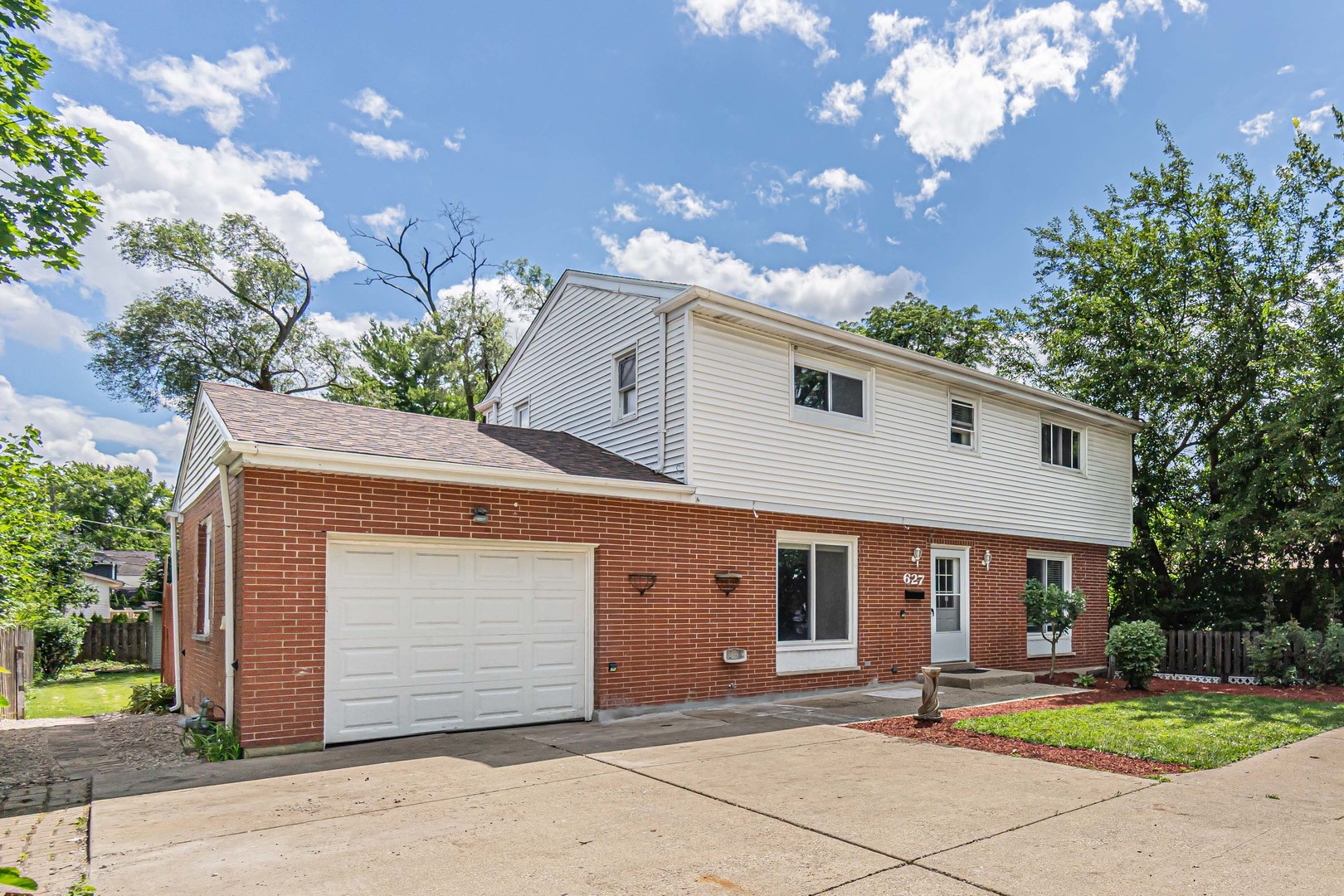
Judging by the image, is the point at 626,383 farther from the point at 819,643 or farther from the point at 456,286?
the point at 456,286

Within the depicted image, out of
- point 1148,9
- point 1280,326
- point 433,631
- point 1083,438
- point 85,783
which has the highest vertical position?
point 1148,9

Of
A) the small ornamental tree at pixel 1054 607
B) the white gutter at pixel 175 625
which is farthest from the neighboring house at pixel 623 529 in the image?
the small ornamental tree at pixel 1054 607

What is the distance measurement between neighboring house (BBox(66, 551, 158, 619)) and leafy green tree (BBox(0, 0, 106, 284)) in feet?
127

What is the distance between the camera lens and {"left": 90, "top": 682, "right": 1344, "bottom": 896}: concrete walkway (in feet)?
14.3

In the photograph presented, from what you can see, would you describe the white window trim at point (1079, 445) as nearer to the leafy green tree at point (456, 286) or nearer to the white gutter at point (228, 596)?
the white gutter at point (228, 596)

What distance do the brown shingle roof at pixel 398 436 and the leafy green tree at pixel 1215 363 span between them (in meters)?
14.3

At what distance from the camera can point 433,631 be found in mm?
8695

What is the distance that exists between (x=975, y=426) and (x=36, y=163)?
49.5 ft

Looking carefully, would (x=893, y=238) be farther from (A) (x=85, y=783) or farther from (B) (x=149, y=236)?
(B) (x=149, y=236)

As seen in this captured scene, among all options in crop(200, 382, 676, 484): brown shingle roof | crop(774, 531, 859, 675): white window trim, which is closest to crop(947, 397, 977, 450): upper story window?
crop(774, 531, 859, 675): white window trim

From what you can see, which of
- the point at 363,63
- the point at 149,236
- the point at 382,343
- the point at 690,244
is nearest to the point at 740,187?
the point at 690,244

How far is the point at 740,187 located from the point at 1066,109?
7210 mm

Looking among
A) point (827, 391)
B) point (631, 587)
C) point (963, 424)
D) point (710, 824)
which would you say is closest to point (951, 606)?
point (963, 424)

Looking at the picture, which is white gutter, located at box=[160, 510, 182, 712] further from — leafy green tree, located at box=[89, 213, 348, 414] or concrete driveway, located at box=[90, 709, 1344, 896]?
leafy green tree, located at box=[89, 213, 348, 414]
